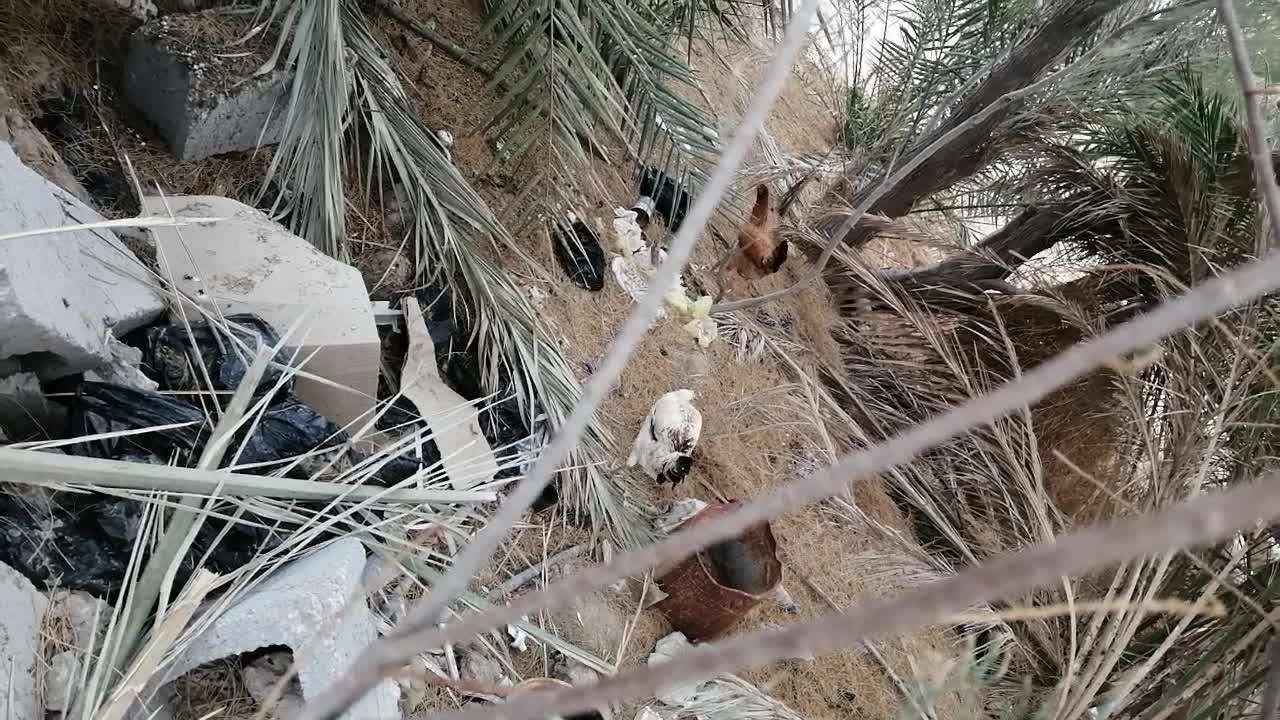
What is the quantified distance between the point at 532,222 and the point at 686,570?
0.96 m

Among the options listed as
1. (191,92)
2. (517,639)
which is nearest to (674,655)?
(517,639)

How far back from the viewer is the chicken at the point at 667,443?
7.26ft

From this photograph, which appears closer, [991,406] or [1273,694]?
[991,406]

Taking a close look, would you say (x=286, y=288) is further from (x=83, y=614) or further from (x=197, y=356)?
(x=83, y=614)

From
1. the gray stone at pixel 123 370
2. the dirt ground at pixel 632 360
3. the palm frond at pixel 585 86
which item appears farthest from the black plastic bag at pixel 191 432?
the palm frond at pixel 585 86

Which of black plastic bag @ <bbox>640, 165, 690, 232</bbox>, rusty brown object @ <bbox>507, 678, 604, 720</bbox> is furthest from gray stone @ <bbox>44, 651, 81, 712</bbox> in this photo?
black plastic bag @ <bbox>640, 165, 690, 232</bbox>

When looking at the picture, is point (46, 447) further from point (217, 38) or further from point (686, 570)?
point (686, 570)

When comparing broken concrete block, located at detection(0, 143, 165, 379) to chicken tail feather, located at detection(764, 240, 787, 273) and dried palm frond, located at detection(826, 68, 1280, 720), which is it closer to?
dried palm frond, located at detection(826, 68, 1280, 720)

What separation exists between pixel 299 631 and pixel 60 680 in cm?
29

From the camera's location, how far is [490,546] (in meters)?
0.36

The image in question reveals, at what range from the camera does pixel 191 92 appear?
5.74ft

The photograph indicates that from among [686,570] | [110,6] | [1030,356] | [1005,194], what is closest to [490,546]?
[686,570]

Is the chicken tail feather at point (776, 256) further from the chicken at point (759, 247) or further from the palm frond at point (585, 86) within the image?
the palm frond at point (585, 86)

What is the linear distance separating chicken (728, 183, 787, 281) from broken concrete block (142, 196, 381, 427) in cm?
150
